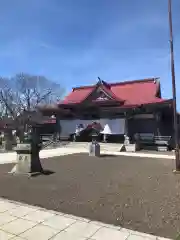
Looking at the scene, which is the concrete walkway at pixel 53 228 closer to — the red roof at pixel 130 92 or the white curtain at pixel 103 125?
the red roof at pixel 130 92

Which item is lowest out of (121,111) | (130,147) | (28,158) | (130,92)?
(130,147)

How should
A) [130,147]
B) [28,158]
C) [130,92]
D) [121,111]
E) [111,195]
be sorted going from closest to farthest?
[111,195], [28,158], [130,147], [121,111], [130,92]

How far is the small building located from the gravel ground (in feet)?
39.2

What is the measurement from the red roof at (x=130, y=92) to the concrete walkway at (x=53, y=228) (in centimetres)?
1729

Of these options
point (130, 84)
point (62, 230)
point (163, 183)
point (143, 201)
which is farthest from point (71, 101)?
point (62, 230)

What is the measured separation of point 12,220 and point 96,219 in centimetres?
161

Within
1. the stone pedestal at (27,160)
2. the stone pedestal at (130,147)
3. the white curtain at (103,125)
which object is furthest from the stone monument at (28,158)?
the white curtain at (103,125)

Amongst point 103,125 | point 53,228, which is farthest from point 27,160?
point 103,125

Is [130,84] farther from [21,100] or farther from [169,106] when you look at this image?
[21,100]

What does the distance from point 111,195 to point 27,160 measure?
391 centimetres

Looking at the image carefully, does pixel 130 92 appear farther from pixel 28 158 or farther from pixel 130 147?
pixel 28 158

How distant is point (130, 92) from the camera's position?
25.6 m

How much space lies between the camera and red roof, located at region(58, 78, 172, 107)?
23.1m

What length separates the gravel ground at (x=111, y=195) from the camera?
16.9ft
